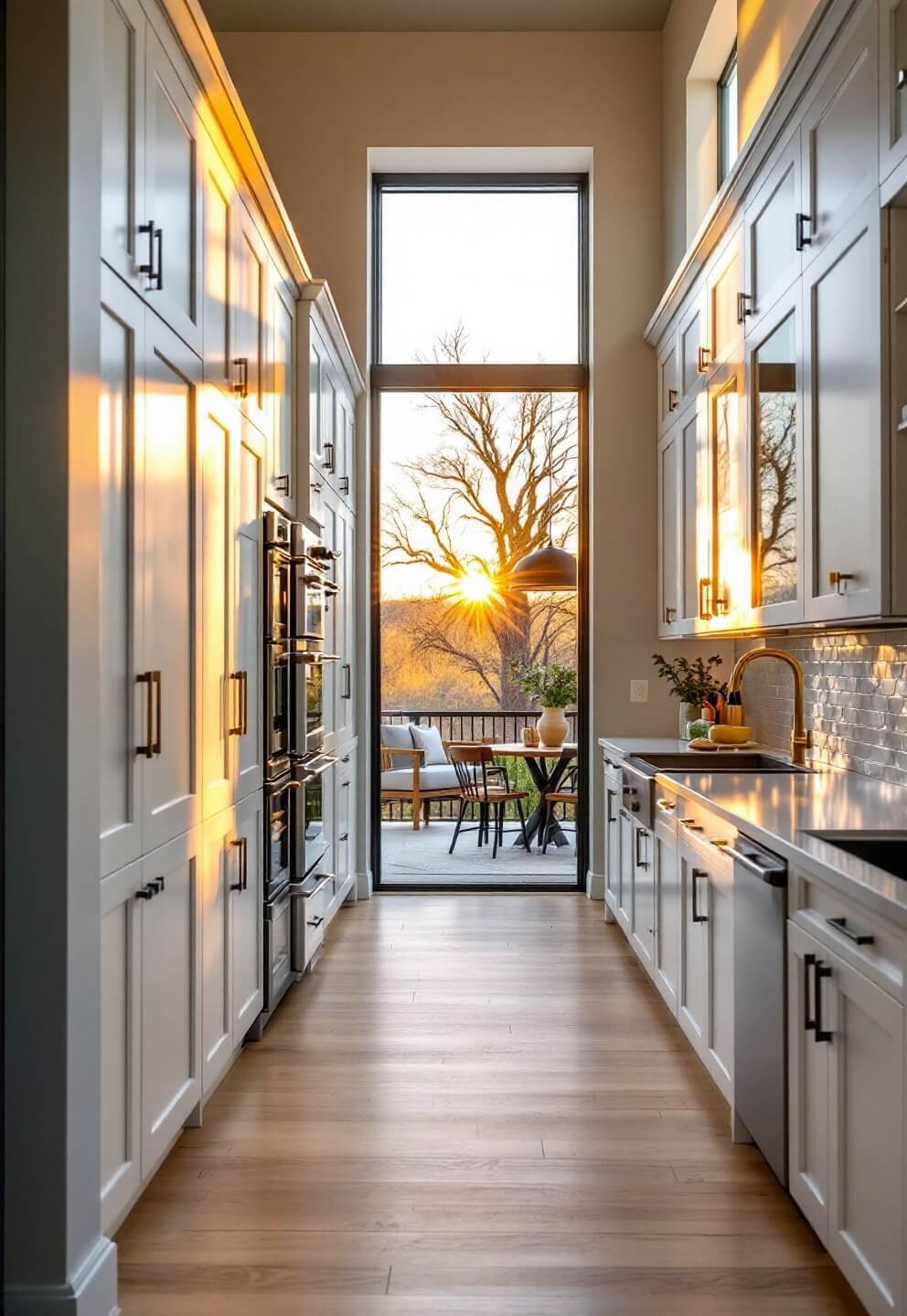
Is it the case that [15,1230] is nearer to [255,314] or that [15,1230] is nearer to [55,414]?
[55,414]

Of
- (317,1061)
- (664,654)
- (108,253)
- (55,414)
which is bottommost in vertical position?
(317,1061)

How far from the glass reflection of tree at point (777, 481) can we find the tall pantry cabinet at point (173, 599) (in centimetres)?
157

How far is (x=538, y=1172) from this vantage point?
7.82ft

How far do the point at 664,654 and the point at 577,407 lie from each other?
146 centimetres

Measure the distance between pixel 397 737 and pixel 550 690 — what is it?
4.35 feet

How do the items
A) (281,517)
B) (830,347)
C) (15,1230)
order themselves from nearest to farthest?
(15,1230) < (830,347) < (281,517)

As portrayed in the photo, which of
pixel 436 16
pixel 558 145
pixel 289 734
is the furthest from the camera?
pixel 558 145

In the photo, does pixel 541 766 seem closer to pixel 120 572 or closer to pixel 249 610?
pixel 249 610

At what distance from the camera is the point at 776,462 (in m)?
3.07

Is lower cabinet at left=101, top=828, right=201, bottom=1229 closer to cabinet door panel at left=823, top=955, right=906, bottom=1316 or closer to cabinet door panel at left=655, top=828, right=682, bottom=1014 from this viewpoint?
cabinet door panel at left=823, top=955, right=906, bottom=1316

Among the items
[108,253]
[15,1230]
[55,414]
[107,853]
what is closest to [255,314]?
[108,253]

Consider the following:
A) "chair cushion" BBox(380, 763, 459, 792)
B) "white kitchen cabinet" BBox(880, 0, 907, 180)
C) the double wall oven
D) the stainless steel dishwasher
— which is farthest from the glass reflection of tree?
"chair cushion" BBox(380, 763, 459, 792)

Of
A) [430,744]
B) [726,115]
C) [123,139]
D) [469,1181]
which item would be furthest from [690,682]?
[123,139]

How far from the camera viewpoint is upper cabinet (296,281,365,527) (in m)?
3.94
